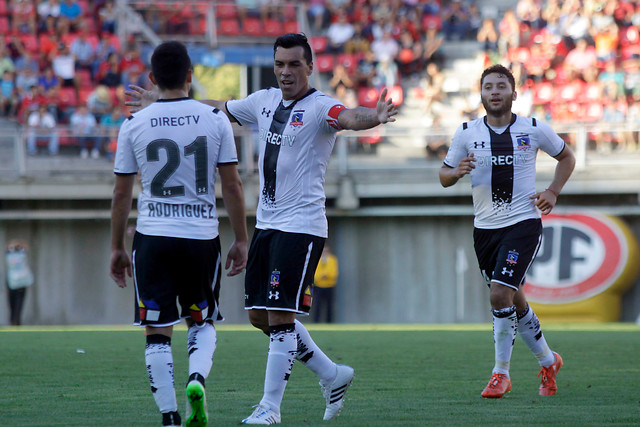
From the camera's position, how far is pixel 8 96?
21.8 metres

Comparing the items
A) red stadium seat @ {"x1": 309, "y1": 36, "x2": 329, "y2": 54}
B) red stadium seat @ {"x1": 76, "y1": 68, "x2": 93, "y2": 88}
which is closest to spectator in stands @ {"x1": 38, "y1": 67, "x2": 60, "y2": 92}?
red stadium seat @ {"x1": 76, "y1": 68, "x2": 93, "y2": 88}

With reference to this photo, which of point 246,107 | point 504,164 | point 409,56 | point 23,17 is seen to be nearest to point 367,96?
point 409,56

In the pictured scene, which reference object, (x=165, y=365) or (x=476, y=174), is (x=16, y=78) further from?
(x=165, y=365)

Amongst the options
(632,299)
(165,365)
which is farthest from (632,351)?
(632,299)

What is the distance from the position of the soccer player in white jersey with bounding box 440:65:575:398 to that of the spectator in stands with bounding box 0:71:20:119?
15730 millimetres

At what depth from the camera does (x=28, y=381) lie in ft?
27.2

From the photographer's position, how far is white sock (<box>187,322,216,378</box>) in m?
5.38

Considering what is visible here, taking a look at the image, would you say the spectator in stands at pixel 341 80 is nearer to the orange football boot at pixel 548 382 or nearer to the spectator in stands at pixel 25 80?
the spectator in stands at pixel 25 80

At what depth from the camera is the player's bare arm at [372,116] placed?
559 centimetres

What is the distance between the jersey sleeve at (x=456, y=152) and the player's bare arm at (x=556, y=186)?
0.63 m

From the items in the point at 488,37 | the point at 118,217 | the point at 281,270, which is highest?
the point at 488,37

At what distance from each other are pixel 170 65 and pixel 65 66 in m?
17.8

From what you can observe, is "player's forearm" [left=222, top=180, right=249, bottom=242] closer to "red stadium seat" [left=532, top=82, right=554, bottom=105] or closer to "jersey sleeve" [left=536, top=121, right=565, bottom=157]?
"jersey sleeve" [left=536, top=121, right=565, bottom=157]

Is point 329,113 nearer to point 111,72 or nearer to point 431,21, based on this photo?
point 111,72
